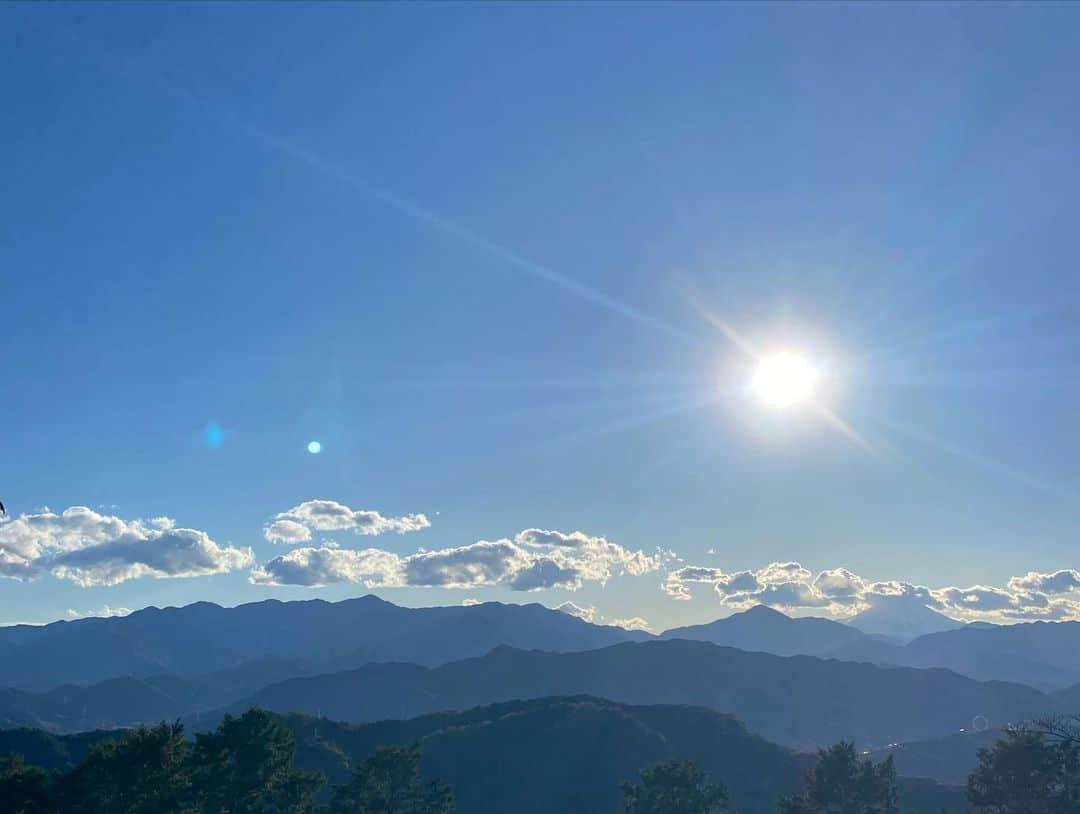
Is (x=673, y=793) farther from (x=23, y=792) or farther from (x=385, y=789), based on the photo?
(x=23, y=792)

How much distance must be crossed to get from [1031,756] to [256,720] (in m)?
59.1

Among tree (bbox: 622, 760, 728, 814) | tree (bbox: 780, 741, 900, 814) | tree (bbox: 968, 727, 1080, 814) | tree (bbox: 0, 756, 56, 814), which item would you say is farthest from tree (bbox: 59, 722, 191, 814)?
tree (bbox: 968, 727, 1080, 814)

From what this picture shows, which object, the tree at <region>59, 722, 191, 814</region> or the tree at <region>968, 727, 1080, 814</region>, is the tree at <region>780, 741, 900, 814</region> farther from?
the tree at <region>59, 722, 191, 814</region>

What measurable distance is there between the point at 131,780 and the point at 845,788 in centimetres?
5369

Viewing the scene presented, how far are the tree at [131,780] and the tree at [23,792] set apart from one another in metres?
1.21

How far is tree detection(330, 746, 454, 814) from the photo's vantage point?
65750mm

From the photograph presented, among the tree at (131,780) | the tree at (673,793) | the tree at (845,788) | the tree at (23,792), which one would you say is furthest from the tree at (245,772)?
the tree at (845,788)

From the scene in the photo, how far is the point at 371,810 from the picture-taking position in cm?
6531

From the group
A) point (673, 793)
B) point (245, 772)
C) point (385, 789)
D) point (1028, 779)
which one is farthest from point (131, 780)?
point (1028, 779)

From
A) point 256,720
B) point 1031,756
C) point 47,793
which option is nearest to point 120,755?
point 47,793

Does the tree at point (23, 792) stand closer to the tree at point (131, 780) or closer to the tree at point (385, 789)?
the tree at point (131, 780)

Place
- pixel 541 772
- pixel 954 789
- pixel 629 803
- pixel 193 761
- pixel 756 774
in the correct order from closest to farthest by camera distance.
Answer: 1. pixel 193 761
2. pixel 629 803
3. pixel 954 789
4. pixel 756 774
5. pixel 541 772

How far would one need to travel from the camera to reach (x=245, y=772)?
196 ft

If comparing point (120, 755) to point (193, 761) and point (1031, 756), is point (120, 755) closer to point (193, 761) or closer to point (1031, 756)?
point (193, 761)
